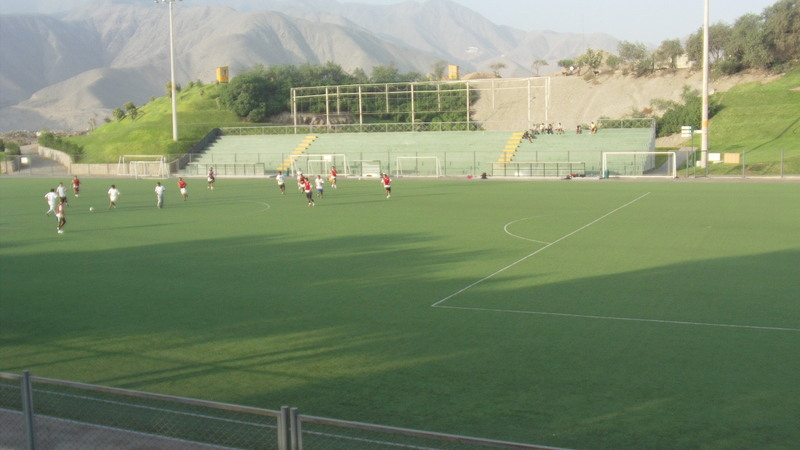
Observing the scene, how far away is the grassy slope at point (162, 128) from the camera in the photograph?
259ft

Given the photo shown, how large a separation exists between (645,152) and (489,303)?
1797 inches

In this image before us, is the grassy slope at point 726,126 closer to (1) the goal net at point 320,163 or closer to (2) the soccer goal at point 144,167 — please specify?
(2) the soccer goal at point 144,167

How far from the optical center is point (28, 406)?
6750mm

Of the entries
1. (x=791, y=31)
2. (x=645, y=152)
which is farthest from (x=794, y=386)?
(x=791, y=31)

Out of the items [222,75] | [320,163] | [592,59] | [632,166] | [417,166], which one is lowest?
[632,166]

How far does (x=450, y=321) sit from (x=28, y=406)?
8.14 m

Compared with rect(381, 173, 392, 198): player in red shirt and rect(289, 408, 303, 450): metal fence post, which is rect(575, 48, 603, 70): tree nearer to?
rect(381, 173, 392, 198): player in red shirt

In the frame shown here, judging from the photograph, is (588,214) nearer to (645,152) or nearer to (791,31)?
(645,152)

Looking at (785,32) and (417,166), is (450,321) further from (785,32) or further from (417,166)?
(785,32)

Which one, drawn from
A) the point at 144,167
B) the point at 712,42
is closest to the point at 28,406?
the point at 144,167

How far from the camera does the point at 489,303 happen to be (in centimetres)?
1486

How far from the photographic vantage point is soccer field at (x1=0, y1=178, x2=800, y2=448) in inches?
360

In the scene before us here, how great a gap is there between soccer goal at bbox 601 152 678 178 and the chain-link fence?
49.8 metres

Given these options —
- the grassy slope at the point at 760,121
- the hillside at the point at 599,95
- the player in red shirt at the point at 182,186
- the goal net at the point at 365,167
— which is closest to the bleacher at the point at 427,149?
the goal net at the point at 365,167
